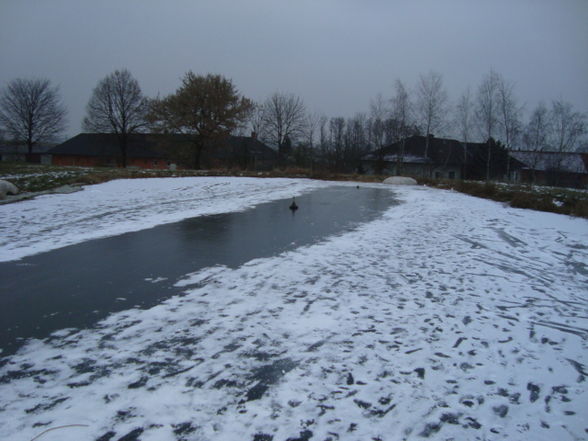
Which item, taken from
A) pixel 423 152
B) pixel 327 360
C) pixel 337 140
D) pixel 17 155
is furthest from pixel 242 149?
pixel 327 360

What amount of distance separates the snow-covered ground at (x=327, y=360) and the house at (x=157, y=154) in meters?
39.8

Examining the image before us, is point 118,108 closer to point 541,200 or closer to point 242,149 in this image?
point 242,149

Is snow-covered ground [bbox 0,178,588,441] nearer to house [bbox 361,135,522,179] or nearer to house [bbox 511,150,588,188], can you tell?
house [bbox 511,150,588,188]

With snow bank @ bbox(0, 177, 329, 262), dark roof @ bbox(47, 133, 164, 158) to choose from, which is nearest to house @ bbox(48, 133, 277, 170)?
dark roof @ bbox(47, 133, 164, 158)

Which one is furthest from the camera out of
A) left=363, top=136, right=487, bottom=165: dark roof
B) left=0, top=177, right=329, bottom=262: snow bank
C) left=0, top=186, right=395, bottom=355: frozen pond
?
left=363, top=136, right=487, bottom=165: dark roof

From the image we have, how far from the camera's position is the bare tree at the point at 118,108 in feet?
174

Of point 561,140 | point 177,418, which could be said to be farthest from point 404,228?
point 561,140

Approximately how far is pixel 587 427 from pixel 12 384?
4.11 m

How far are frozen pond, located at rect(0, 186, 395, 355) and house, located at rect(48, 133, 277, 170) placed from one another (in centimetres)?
3550

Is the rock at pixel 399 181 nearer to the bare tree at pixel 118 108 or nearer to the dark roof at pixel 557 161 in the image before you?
the dark roof at pixel 557 161

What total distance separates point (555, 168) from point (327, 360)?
4161 cm

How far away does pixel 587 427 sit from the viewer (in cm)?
255

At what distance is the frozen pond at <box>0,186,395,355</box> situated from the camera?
397cm

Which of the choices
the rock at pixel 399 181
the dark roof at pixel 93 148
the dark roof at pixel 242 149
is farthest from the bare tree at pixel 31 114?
the rock at pixel 399 181
